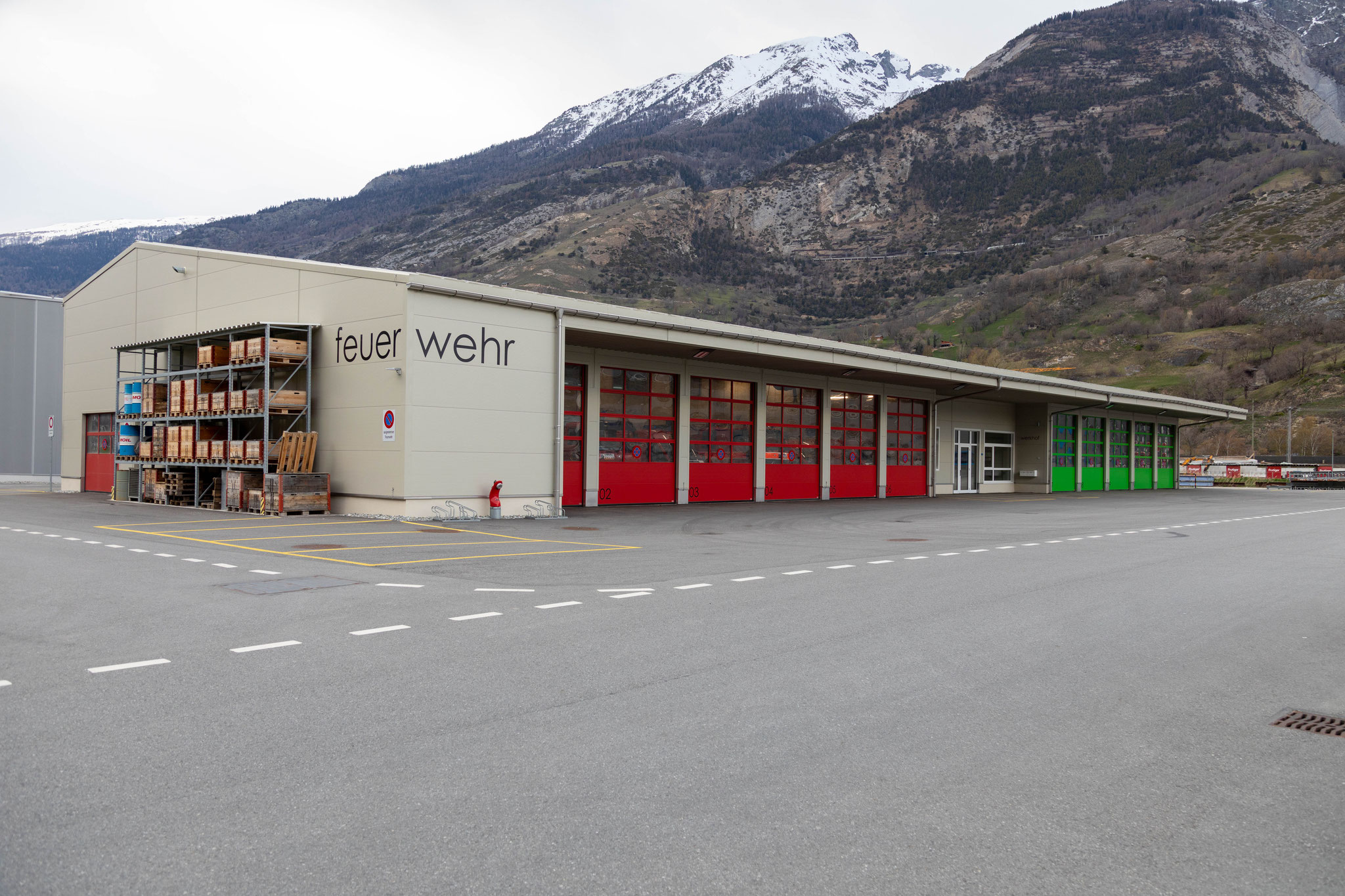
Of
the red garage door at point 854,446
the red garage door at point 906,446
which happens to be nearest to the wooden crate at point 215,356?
the red garage door at point 854,446

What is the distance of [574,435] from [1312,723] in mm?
20659

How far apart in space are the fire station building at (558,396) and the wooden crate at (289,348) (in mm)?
456

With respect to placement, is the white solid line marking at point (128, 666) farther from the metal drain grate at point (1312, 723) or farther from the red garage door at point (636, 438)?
the red garage door at point (636, 438)

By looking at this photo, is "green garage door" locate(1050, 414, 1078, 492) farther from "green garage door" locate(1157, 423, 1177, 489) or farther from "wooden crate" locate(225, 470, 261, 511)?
"wooden crate" locate(225, 470, 261, 511)

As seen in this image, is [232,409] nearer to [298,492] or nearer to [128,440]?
[298,492]

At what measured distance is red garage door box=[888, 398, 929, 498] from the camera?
35.3 meters

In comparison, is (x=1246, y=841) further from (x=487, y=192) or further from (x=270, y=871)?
(x=487, y=192)

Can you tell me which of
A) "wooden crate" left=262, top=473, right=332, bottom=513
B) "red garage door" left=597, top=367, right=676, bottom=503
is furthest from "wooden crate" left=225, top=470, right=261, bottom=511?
"red garage door" left=597, top=367, right=676, bottom=503

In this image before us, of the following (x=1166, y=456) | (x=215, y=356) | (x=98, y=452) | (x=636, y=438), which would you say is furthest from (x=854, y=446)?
(x=1166, y=456)

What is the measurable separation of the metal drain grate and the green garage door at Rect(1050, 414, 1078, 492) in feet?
129

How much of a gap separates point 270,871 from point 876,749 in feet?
9.47

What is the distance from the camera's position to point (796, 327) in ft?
422

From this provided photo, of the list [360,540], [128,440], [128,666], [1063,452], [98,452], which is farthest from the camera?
[1063,452]

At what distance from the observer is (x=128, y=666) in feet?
20.5
